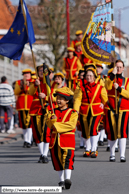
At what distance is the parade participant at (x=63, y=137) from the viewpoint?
7273 mm

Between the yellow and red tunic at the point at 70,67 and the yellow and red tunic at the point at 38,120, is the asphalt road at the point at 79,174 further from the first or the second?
the yellow and red tunic at the point at 70,67

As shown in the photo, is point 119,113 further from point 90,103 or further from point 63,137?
point 63,137

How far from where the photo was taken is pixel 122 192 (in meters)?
7.10

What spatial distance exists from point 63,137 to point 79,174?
1.60 meters

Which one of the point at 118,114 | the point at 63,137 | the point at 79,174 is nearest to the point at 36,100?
the point at 118,114

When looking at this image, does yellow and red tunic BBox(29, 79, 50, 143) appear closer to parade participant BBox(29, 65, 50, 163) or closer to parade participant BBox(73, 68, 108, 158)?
parade participant BBox(29, 65, 50, 163)

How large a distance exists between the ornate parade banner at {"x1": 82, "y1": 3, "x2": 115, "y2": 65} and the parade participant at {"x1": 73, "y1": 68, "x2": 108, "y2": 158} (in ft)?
1.33

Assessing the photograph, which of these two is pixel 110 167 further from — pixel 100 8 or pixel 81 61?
pixel 81 61

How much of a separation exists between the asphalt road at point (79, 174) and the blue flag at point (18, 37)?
A: 2.20 m

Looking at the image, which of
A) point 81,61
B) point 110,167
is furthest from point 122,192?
point 81,61

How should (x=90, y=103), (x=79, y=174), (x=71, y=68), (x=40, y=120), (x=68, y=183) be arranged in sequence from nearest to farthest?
(x=68, y=183), (x=79, y=174), (x=40, y=120), (x=90, y=103), (x=71, y=68)

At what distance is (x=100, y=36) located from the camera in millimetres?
10992

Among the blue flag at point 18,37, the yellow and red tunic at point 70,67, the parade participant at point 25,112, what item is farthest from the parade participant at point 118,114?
the yellow and red tunic at point 70,67

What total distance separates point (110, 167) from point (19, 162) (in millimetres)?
2056
